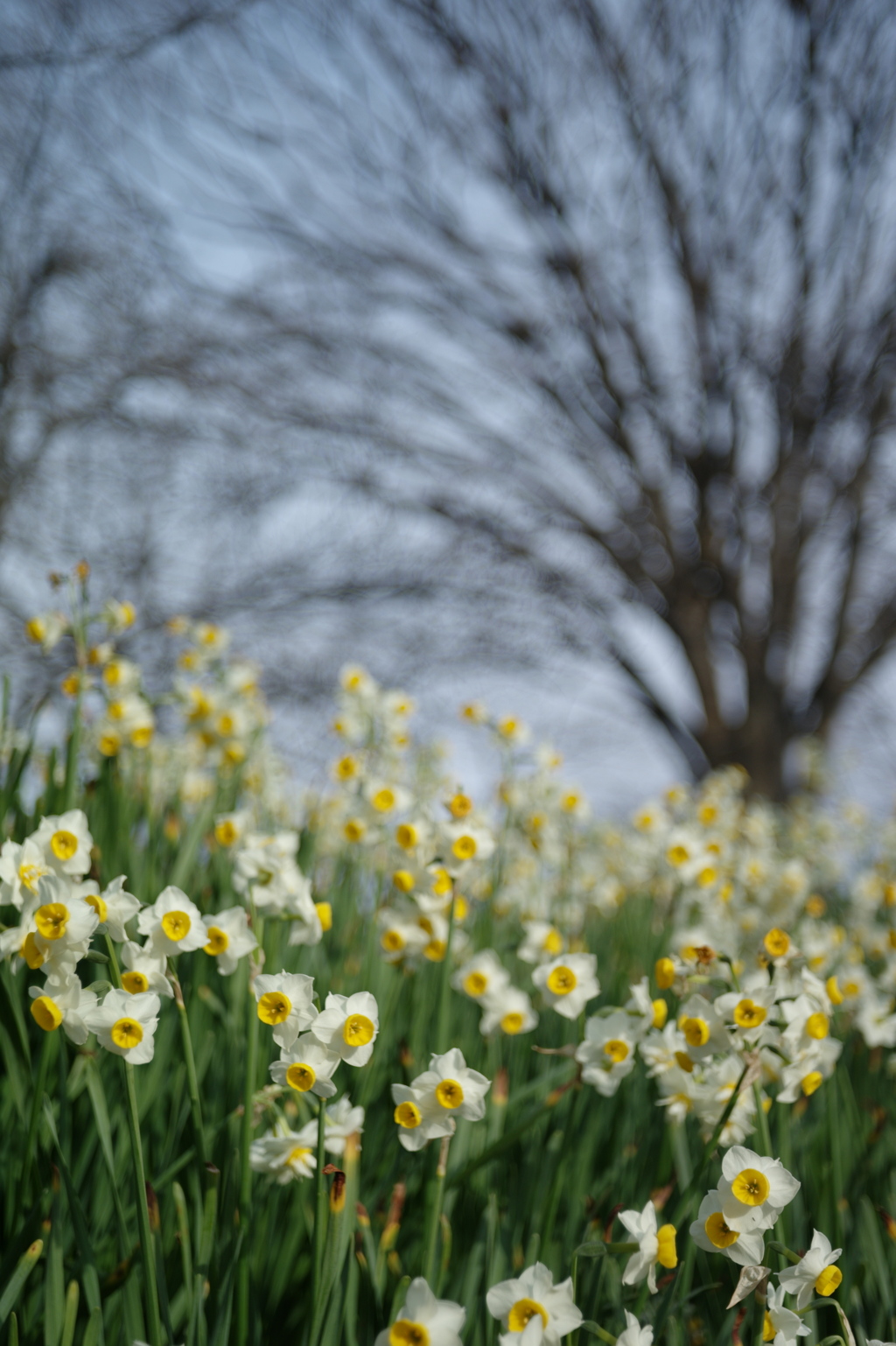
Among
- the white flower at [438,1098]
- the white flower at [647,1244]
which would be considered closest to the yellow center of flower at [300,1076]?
the white flower at [438,1098]

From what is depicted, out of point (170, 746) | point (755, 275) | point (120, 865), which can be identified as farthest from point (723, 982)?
point (755, 275)

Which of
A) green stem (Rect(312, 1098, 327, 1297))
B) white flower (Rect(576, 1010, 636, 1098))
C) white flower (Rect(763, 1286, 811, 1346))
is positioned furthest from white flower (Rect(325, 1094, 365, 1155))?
white flower (Rect(763, 1286, 811, 1346))

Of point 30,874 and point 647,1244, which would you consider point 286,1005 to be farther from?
point 647,1244

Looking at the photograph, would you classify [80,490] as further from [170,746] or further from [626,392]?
[170,746]

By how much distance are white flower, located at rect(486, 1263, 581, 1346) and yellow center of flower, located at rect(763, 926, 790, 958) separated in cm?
58

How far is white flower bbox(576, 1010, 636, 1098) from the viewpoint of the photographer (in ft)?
4.68

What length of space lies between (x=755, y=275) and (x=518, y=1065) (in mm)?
7413

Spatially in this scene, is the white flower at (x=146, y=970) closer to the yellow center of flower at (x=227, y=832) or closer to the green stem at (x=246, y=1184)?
the green stem at (x=246, y=1184)

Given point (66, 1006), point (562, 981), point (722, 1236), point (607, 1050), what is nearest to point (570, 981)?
point (562, 981)

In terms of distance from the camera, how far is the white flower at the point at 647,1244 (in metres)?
1.11

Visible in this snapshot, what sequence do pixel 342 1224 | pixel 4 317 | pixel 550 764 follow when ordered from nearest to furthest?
pixel 342 1224 → pixel 550 764 → pixel 4 317

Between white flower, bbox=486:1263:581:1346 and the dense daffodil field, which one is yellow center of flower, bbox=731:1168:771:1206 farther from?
white flower, bbox=486:1263:581:1346

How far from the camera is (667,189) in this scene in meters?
7.97

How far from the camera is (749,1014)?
1264 millimetres
